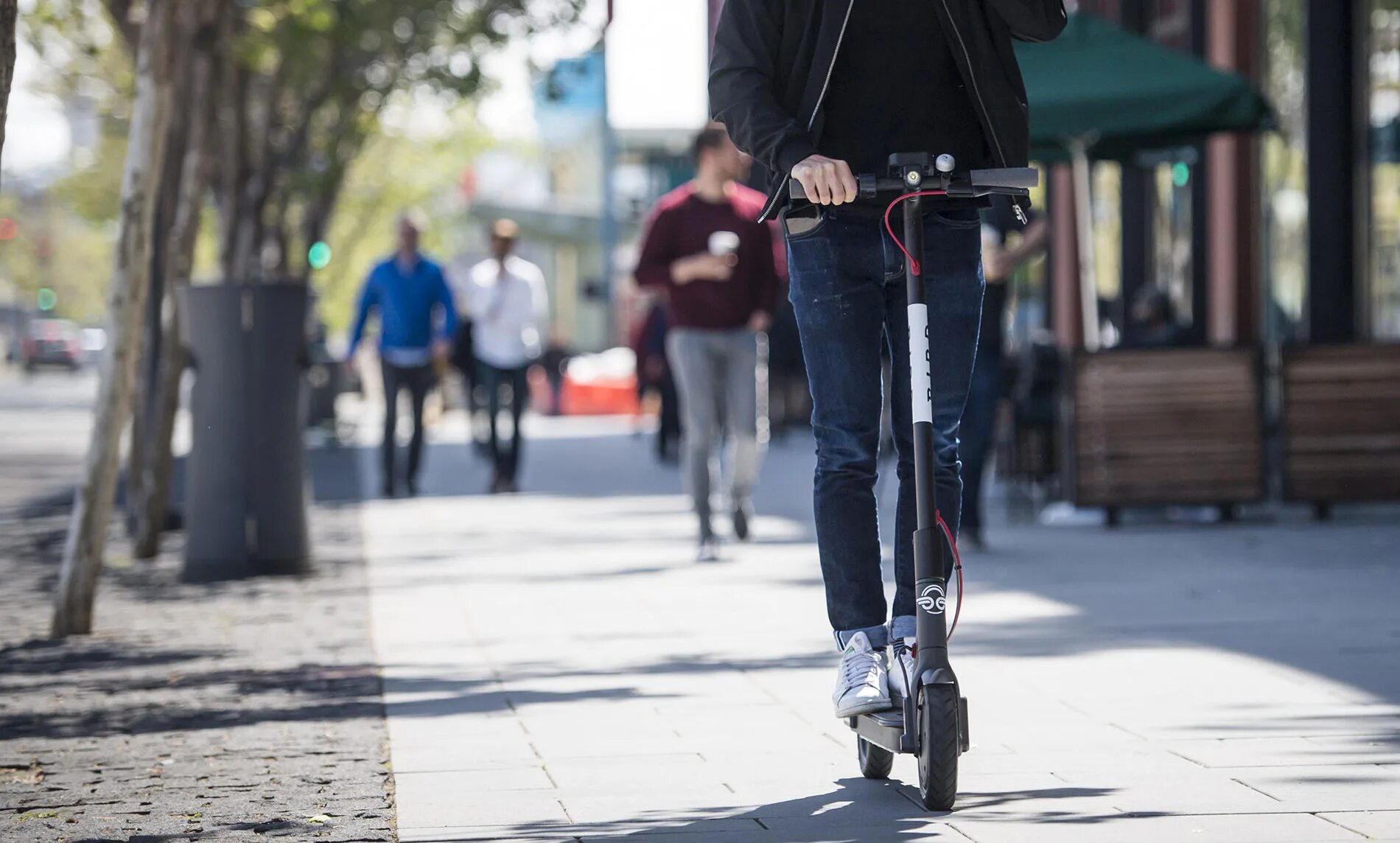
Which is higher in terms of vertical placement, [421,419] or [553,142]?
[553,142]

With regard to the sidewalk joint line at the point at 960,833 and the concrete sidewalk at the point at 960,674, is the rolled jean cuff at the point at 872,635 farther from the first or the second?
the sidewalk joint line at the point at 960,833

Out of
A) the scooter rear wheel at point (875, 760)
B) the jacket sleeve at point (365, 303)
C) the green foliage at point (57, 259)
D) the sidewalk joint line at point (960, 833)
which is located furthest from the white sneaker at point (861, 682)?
the green foliage at point (57, 259)

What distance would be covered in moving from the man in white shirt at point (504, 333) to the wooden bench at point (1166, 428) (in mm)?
5132

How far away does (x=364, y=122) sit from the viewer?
979 inches

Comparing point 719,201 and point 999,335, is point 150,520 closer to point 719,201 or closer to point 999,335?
point 719,201

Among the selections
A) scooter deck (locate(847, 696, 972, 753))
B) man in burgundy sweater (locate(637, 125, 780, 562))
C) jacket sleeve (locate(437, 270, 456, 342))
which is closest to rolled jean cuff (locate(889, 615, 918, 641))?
scooter deck (locate(847, 696, 972, 753))

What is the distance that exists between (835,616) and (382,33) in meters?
15.9

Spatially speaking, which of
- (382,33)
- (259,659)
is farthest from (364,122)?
(259,659)

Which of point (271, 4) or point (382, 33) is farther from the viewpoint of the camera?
point (382, 33)

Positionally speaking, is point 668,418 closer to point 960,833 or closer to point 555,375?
point 960,833

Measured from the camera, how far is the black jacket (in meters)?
4.57

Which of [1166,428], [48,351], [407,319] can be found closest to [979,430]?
[1166,428]

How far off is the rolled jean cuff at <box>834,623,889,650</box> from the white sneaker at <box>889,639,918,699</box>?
23mm

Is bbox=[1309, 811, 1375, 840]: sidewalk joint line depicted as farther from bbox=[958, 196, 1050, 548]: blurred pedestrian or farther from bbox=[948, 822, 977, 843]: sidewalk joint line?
bbox=[958, 196, 1050, 548]: blurred pedestrian
